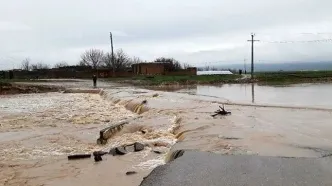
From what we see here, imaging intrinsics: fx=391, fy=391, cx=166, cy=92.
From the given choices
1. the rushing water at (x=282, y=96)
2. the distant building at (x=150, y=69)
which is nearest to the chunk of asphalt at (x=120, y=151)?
the rushing water at (x=282, y=96)

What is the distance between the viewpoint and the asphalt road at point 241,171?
6463mm

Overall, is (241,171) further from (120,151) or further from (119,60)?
(119,60)

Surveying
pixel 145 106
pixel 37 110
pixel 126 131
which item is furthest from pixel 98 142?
pixel 37 110

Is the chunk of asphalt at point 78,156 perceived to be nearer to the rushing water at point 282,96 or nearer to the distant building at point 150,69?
the rushing water at point 282,96

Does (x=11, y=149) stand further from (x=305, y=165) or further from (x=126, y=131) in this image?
(x=305, y=165)

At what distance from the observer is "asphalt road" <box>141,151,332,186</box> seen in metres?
6.46

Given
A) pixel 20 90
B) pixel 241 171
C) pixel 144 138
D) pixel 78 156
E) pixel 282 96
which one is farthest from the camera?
pixel 20 90

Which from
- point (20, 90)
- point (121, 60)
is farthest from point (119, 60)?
point (20, 90)

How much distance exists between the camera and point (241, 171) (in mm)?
7012

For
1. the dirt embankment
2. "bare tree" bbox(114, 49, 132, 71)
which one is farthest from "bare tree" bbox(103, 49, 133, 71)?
the dirt embankment

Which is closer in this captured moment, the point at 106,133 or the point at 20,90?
the point at 106,133

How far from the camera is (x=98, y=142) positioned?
1167cm

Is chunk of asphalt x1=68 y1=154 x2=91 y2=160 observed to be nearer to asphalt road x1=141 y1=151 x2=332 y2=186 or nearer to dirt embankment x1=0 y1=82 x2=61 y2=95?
asphalt road x1=141 y1=151 x2=332 y2=186

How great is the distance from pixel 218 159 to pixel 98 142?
4851 millimetres
